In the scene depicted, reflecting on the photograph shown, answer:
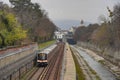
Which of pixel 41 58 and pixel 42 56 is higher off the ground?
pixel 42 56

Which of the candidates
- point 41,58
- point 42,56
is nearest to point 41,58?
point 41,58

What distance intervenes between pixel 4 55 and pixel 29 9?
3034 inches

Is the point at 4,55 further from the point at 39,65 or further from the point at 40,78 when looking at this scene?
the point at 39,65

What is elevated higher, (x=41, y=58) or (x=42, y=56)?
(x=42, y=56)

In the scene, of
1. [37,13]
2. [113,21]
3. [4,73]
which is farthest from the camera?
[37,13]

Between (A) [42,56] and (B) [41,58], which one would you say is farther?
(A) [42,56]

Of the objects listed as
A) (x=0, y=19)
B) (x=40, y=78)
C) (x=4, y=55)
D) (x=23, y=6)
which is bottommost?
(x=40, y=78)

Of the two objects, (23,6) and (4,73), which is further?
(23,6)

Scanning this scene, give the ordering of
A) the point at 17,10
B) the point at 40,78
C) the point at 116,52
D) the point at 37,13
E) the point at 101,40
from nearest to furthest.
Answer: the point at 40,78
the point at 116,52
the point at 17,10
the point at 101,40
the point at 37,13

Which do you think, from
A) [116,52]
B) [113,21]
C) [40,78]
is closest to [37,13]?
[113,21]

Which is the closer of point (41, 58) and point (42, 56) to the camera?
point (41, 58)

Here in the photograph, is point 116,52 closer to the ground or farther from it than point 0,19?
closer to the ground

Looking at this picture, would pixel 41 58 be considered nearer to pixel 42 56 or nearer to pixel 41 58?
pixel 41 58

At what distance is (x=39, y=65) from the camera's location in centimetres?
5397
